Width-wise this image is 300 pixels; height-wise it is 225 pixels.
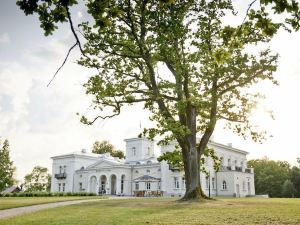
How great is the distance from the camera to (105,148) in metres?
86.3

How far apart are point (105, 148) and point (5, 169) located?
45.6 metres

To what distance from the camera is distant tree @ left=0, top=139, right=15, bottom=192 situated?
37.4m

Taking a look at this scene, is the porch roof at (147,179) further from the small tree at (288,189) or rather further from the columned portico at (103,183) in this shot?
the small tree at (288,189)

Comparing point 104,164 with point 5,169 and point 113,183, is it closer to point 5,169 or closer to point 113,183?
point 113,183

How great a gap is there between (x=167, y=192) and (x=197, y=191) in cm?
3141

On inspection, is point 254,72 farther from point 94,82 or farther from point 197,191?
point 94,82

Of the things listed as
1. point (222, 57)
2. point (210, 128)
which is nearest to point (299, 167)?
point (210, 128)

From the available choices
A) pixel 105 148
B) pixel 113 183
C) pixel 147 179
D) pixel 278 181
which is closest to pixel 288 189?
pixel 278 181

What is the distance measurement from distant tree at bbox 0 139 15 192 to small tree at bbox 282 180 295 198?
46.6m

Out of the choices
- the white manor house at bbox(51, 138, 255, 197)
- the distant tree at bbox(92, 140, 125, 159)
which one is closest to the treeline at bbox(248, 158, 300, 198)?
the white manor house at bbox(51, 138, 255, 197)

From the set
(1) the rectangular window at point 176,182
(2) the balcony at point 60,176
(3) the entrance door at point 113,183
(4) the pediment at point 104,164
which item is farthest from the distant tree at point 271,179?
(2) the balcony at point 60,176

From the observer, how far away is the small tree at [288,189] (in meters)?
Result: 62.4

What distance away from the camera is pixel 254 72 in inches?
861

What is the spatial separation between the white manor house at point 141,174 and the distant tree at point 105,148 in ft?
45.4
